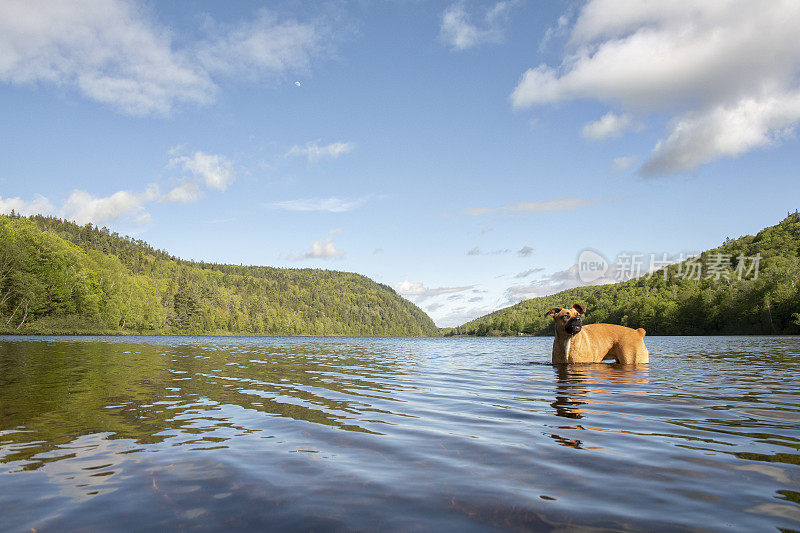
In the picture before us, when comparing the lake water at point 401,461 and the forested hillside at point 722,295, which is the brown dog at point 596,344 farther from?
the forested hillside at point 722,295

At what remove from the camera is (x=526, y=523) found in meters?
2.99

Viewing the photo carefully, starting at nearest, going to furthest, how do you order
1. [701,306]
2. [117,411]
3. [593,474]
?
[593,474]
[117,411]
[701,306]

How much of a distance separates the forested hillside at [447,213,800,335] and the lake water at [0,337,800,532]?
2004 inches

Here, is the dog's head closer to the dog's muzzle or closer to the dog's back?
the dog's muzzle

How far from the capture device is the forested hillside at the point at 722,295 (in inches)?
3285

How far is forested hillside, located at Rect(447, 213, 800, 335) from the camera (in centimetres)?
8344

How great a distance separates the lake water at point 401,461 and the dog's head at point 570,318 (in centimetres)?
514

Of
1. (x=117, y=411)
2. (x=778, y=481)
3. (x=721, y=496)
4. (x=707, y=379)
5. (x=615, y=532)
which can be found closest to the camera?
(x=615, y=532)

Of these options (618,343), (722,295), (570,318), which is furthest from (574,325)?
(722,295)

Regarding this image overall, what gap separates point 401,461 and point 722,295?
121542 millimetres

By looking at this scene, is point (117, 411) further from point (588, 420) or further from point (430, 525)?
point (588, 420)

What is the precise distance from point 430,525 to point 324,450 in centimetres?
228

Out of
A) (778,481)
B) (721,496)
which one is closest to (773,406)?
(778,481)

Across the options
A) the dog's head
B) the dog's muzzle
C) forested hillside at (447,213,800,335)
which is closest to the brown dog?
the dog's head
